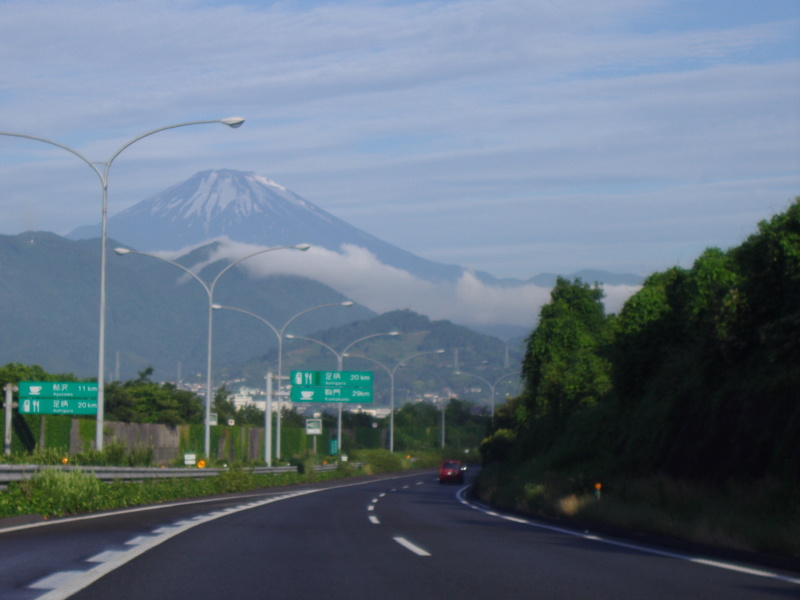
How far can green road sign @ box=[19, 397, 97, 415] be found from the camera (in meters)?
36.7

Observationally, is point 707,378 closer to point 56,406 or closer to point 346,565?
point 346,565

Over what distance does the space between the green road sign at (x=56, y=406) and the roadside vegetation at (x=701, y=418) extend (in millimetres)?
14328

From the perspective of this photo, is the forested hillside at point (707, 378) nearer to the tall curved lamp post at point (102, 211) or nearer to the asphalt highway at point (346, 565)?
the asphalt highway at point (346, 565)

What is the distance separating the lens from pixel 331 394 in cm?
6266

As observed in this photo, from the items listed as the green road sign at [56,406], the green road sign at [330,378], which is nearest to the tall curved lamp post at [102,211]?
the green road sign at [56,406]

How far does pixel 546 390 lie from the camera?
1818 inches

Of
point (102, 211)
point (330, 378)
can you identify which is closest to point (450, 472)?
point (330, 378)

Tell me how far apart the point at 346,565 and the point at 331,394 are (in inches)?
2035

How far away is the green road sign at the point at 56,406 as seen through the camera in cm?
3672

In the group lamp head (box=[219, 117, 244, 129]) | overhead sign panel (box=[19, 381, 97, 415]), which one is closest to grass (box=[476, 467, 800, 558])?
lamp head (box=[219, 117, 244, 129])

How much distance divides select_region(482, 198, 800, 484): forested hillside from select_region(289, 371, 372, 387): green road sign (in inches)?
955

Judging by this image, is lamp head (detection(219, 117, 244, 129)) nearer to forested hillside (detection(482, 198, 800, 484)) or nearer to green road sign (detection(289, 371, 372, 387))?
forested hillside (detection(482, 198, 800, 484))

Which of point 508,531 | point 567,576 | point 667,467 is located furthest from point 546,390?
point 567,576

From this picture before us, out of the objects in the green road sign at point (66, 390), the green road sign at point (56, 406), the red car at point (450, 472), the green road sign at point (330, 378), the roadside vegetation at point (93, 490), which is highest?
the green road sign at point (330, 378)
